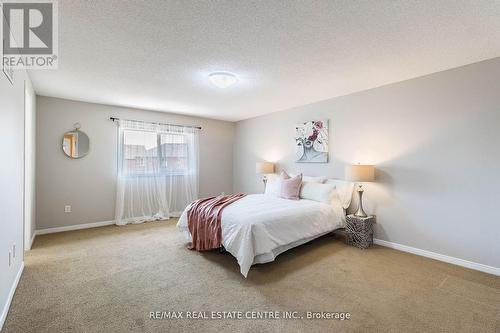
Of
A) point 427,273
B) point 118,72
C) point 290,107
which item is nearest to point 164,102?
point 118,72

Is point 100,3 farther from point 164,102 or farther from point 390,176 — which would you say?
point 390,176

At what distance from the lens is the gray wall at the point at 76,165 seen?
402cm

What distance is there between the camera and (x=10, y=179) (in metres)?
2.14

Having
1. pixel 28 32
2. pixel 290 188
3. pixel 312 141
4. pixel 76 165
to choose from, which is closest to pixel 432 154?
pixel 312 141

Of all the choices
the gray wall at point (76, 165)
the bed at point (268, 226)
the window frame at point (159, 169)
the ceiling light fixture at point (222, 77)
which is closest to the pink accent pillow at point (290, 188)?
the bed at point (268, 226)

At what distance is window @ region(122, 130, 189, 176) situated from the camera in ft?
15.8

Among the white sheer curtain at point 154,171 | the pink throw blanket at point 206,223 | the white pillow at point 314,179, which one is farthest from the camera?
the white sheer curtain at point 154,171

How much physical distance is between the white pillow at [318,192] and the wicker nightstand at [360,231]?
45 cm

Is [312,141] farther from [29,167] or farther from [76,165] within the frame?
[29,167]

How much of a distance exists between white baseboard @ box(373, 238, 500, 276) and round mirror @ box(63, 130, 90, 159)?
5.29 meters

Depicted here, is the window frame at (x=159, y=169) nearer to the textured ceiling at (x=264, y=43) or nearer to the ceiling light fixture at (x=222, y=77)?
the textured ceiling at (x=264, y=43)

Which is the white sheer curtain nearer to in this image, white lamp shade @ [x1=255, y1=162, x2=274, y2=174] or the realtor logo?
white lamp shade @ [x1=255, y1=162, x2=274, y2=174]

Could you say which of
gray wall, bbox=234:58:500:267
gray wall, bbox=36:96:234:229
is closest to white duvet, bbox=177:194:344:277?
gray wall, bbox=234:58:500:267

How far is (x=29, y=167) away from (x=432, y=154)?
5.61 metres
